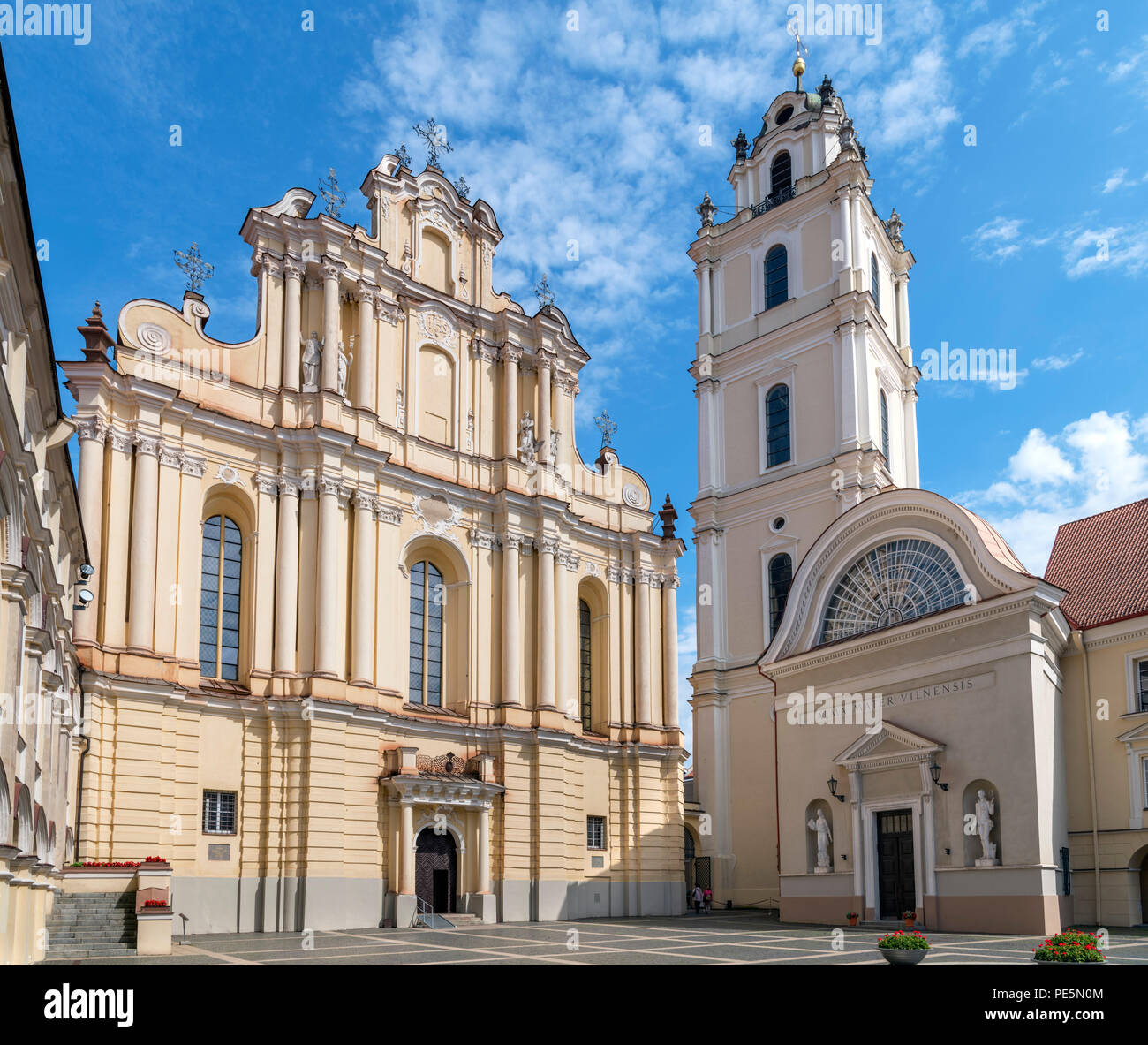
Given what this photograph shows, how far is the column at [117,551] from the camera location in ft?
92.4

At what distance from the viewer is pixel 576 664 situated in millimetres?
39312

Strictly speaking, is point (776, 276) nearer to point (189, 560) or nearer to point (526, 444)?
point (526, 444)

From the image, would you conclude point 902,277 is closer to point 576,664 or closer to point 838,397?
point 838,397

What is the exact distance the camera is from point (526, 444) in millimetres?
39281

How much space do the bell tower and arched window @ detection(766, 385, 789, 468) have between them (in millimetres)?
53

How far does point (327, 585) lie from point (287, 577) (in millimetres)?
1114

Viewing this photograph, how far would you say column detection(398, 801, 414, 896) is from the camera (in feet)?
104

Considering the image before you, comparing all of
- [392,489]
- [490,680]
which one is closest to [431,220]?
[392,489]

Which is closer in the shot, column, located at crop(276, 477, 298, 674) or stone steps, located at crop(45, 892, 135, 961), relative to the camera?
stone steps, located at crop(45, 892, 135, 961)

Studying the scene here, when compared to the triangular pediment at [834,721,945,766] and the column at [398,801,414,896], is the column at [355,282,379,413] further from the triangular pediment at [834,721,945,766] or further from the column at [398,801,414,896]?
the triangular pediment at [834,721,945,766]

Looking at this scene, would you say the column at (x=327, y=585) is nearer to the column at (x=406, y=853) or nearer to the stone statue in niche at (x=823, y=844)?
the column at (x=406, y=853)

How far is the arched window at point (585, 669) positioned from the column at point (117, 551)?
645 inches

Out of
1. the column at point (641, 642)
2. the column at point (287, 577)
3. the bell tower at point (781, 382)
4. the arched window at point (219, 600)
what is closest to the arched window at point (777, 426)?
the bell tower at point (781, 382)

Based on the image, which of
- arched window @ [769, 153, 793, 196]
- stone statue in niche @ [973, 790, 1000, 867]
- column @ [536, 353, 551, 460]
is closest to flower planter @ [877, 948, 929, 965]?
stone statue in niche @ [973, 790, 1000, 867]
